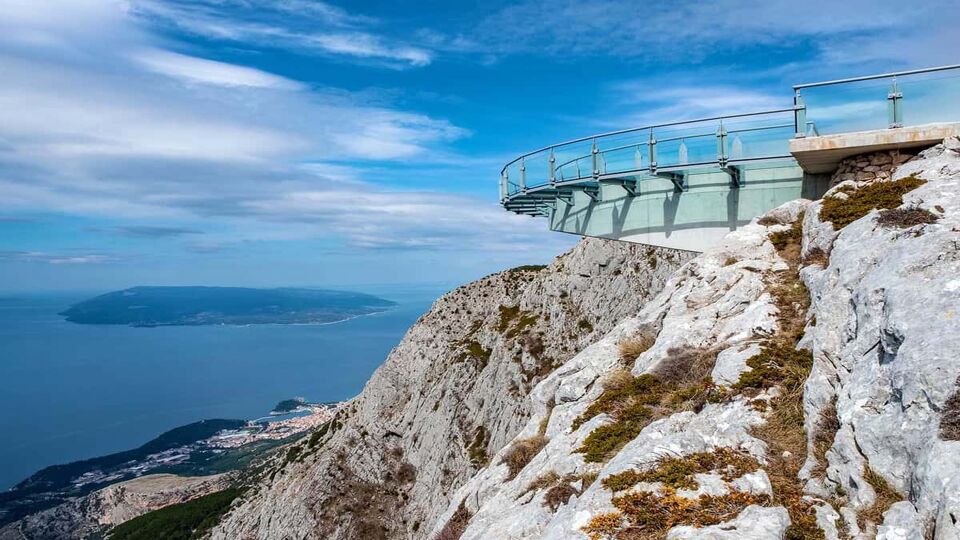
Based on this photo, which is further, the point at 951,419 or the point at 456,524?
the point at 456,524

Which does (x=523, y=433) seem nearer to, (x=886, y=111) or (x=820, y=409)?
(x=820, y=409)

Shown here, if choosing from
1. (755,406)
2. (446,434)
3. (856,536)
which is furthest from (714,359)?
(446,434)

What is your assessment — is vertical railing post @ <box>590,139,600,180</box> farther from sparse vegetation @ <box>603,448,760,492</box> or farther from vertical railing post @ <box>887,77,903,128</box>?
sparse vegetation @ <box>603,448,760,492</box>

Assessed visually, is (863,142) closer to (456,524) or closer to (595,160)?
(595,160)

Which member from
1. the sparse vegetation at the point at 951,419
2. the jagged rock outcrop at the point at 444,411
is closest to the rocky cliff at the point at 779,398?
the sparse vegetation at the point at 951,419

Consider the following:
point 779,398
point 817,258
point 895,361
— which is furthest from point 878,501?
point 817,258

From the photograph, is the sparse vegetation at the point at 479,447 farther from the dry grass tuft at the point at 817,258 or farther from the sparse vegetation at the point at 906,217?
the sparse vegetation at the point at 906,217
